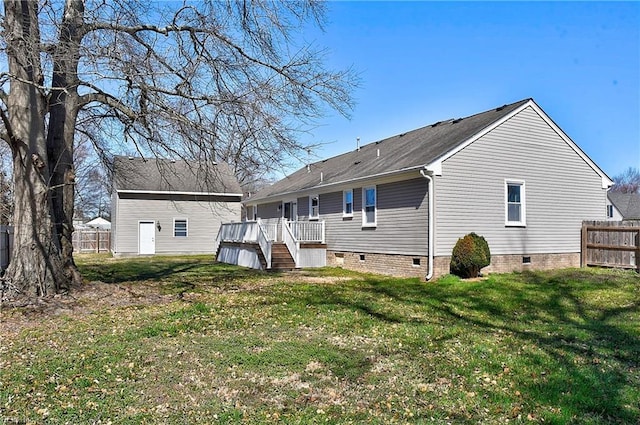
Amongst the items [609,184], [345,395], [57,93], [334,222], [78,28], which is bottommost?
[345,395]

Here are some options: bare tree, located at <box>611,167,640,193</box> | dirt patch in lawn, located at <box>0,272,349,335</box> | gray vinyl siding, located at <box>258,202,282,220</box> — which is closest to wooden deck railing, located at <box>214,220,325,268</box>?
dirt patch in lawn, located at <box>0,272,349,335</box>

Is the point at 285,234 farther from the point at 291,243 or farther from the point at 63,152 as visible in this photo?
the point at 63,152

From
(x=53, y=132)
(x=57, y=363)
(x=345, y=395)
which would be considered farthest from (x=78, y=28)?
(x=345, y=395)

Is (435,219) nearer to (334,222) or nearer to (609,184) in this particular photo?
(334,222)

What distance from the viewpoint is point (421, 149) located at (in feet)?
54.2

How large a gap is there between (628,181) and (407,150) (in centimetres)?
7955

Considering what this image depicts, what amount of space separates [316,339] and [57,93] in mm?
8492

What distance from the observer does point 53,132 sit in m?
11.2

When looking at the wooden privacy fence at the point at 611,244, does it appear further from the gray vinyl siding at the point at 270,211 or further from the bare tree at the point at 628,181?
the bare tree at the point at 628,181

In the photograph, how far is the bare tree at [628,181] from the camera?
76.7 meters

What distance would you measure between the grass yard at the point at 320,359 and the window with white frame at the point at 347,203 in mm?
7779

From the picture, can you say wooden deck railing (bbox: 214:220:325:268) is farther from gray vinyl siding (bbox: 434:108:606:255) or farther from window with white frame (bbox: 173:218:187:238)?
window with white frame (bbox: 173:218:187:238)

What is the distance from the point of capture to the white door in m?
28.0

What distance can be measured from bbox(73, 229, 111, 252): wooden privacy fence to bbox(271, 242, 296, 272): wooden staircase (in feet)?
66.3
